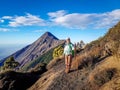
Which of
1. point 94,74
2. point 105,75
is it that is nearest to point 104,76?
point 105,75

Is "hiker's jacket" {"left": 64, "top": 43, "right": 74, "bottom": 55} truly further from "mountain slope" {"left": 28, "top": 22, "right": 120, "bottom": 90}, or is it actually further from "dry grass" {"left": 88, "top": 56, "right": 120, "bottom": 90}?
"dry grass" {"left": 88, "top": 56, "right": 120, "bottom": 90}

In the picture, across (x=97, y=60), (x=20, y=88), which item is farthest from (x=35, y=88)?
(x=97, y=60)

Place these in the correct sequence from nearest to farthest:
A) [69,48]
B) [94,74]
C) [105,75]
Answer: [105,75] → [94,74] → [69,48]

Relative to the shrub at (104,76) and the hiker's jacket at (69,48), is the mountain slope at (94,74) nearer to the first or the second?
the shrub at (104,76)

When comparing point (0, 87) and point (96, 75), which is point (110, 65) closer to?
point (96, 75)

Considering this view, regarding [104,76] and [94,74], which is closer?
[104,76]

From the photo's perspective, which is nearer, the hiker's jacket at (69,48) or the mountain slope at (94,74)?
the mountain slope at (94,74)

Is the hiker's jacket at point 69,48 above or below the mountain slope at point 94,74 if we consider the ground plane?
above

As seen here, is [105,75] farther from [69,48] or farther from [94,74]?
[69,48]

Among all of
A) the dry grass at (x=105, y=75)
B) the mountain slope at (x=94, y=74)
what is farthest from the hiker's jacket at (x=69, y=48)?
the dry grass at (x=105, y=75)

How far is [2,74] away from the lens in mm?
23062

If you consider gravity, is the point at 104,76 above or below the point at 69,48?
below

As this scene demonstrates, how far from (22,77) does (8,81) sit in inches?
64.4

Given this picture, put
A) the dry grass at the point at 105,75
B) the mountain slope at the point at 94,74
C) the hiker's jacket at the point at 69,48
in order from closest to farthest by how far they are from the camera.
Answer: the dry grass at the point at 105,75, the mountain slope at the point at 94,74, the hiker's jacket at the point at 69,48
